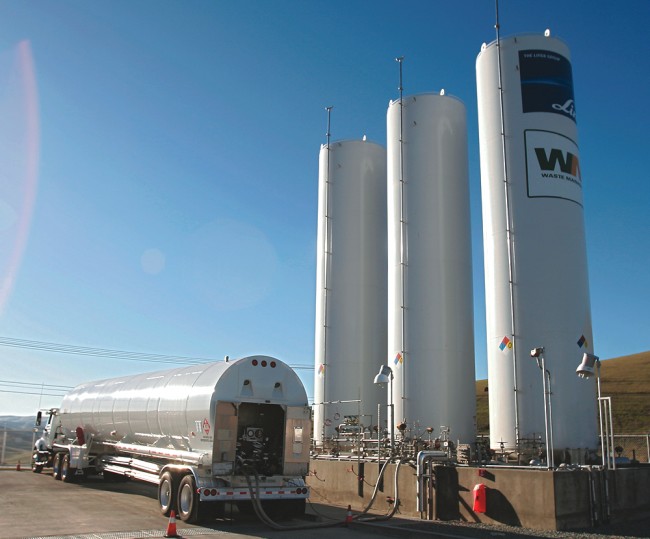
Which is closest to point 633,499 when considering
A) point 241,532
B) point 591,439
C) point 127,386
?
point 591,439

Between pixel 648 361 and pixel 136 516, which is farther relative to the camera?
pixel 648 361

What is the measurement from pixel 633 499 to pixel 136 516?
12.5m

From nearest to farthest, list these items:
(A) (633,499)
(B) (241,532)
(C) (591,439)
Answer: (B) (241,532) → (A) (633,499) → (C) (591,439)

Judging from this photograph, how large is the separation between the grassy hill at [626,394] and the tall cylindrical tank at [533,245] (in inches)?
953

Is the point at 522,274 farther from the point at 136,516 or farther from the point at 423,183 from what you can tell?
the point at 136,516

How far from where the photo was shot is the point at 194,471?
15.1 metres

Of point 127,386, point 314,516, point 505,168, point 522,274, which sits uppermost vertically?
point 505,168

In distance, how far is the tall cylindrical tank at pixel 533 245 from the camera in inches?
770

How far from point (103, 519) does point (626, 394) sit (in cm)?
6286

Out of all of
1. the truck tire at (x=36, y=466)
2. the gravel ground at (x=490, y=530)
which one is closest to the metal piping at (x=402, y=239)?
the gravel ground at (x=490, y=530)

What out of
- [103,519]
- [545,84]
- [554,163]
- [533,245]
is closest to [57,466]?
[103,519]

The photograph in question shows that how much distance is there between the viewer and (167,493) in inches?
638

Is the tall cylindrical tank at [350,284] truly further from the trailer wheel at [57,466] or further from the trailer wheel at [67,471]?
the trailer wheel at [57,466]

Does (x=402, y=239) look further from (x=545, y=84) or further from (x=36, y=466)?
(x=36, y=466)
